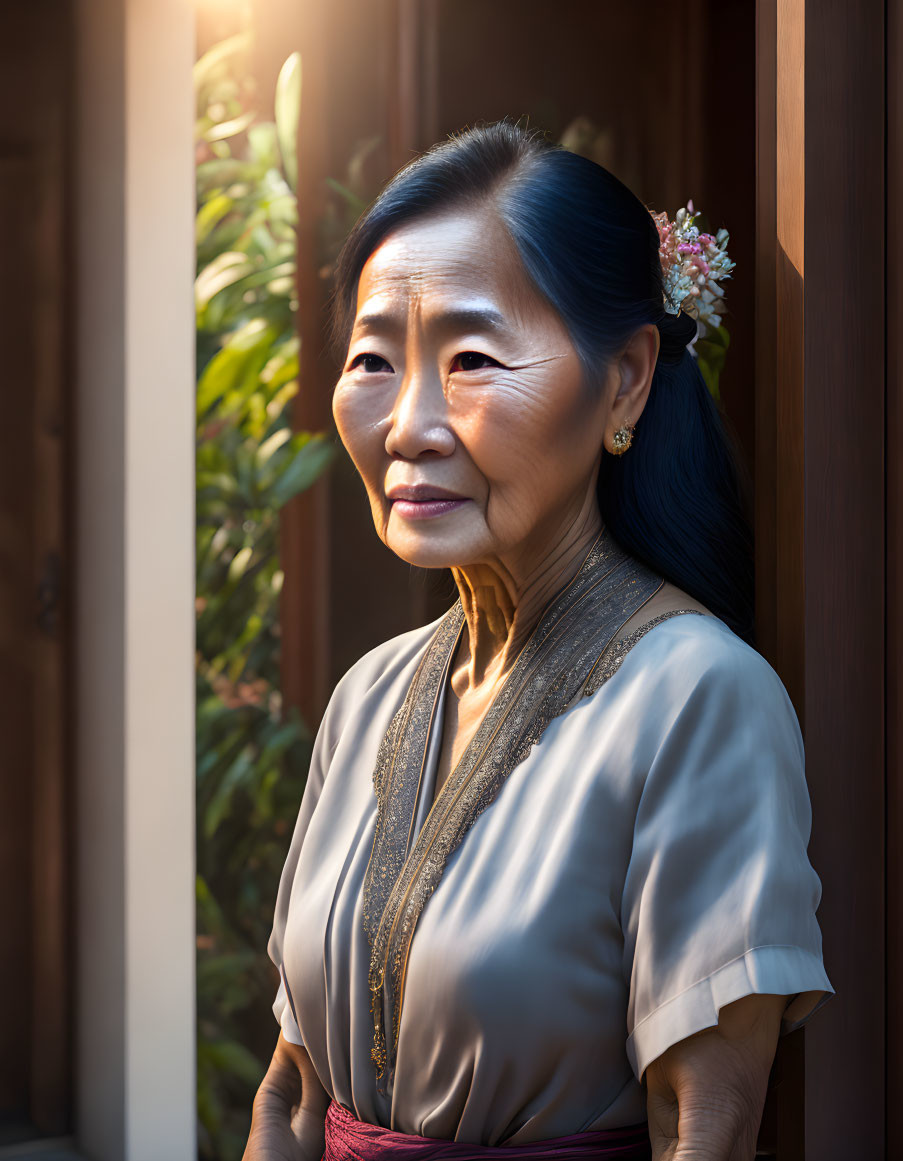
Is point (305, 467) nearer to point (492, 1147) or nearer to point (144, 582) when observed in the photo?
point (144, 582)

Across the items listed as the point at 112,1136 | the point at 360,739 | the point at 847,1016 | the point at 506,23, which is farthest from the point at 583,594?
the point at 112,1136

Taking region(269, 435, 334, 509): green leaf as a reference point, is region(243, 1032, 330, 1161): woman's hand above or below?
below

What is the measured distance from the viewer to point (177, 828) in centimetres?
205

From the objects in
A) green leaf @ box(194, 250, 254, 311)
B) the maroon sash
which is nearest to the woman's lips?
the maroon sash

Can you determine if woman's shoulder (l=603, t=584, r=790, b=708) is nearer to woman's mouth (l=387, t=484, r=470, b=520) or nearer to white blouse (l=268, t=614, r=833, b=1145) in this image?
white blouse (l=268, t=614, r=833, b=1145)

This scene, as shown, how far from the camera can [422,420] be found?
937 millimetres

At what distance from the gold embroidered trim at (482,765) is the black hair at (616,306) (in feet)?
0.16

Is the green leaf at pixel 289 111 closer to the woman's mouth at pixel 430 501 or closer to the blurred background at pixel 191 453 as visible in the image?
the blurred background at pixel 191 453

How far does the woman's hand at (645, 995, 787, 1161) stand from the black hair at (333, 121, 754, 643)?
1.14ft

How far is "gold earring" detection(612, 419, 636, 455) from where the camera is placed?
3.21ft

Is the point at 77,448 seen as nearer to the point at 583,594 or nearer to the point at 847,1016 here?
the point at 583,594

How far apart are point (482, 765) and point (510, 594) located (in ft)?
0.51

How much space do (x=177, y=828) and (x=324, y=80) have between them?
1339mm

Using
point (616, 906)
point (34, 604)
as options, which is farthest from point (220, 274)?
point (616, 906)
